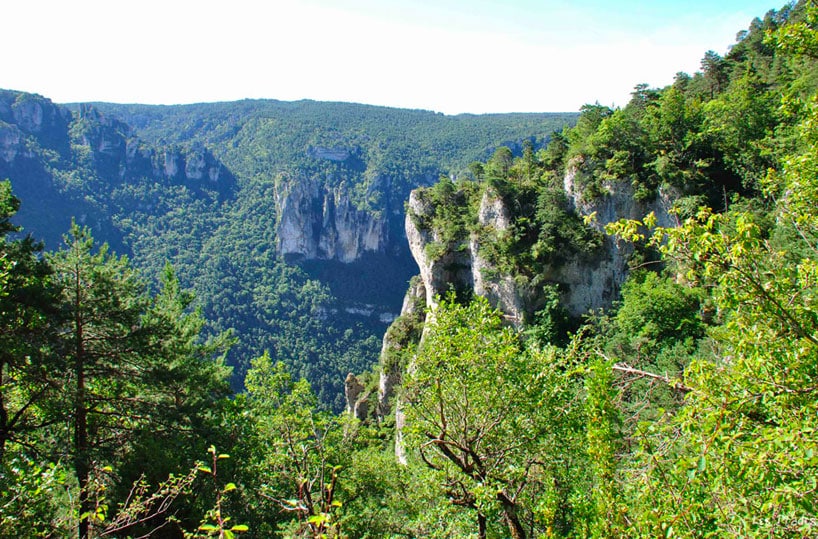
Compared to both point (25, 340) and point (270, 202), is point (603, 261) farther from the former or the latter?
point (270, 202)

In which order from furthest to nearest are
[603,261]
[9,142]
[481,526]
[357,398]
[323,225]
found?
[323,225], [9,142], [357,398], [603,261], [481,526]

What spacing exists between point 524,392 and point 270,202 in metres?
115

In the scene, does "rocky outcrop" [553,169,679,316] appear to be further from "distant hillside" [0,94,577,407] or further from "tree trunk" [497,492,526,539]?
"distant hillside" [0,94,577,407]

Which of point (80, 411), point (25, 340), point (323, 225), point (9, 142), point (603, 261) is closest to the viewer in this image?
point (25, 340)

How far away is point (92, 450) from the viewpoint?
26.6 ft

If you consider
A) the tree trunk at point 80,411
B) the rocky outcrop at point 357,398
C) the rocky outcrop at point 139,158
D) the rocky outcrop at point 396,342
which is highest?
the rocky outcrop at point 139,158

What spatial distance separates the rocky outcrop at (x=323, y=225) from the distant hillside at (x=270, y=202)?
0.28 metres

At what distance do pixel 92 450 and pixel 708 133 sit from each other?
27.5 m

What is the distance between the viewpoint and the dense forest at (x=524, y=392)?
3.22m

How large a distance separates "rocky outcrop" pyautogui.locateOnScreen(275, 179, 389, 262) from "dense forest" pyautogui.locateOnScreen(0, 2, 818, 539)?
256 feet

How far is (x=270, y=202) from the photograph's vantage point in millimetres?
112438

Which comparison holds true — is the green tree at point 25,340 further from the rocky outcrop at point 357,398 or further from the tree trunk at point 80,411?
the rocky outcrop at point 357,398

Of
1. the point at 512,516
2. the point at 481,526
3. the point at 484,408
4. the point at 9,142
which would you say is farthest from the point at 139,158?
the point at 512,516

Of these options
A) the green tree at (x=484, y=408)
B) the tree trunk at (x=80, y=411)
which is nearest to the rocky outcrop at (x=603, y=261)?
the green tree at (x=484, y=408)
